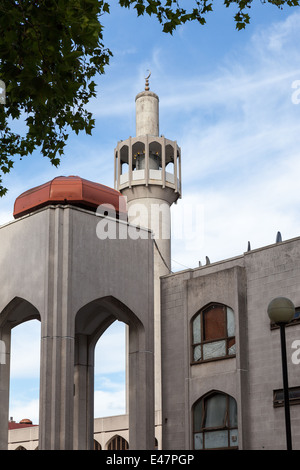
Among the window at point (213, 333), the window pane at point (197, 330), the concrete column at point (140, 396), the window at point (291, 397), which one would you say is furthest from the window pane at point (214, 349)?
the window at point (291, 397)

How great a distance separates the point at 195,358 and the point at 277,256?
5175mm

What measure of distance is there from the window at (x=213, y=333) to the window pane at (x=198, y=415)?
5.46ft

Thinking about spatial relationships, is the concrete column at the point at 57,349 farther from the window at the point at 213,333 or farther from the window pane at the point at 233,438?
the window pane at the point at 233,438

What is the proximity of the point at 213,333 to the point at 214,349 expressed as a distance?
2.09 feet

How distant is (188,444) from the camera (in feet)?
91.2

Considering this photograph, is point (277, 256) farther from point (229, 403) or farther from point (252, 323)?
point (229, 403)

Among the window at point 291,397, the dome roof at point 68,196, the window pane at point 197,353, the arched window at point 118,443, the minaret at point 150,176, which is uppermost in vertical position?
the minaret at point 150,176

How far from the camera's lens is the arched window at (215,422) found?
2675cm

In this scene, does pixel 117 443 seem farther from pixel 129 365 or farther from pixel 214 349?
pixel 214 349

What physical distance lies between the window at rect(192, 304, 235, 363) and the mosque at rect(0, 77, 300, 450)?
0.04 m

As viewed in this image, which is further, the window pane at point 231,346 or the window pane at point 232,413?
the window pane at point 231,346

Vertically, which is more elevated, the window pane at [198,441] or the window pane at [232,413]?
the window pane at [232,413]

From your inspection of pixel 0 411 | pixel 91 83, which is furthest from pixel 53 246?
pixel 91 83

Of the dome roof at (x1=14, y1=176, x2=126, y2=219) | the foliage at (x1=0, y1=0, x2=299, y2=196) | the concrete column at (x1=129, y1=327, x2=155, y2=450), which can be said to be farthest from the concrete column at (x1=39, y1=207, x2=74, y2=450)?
the foliage at (x1=0, y1=0, x2=299, y2=196)
